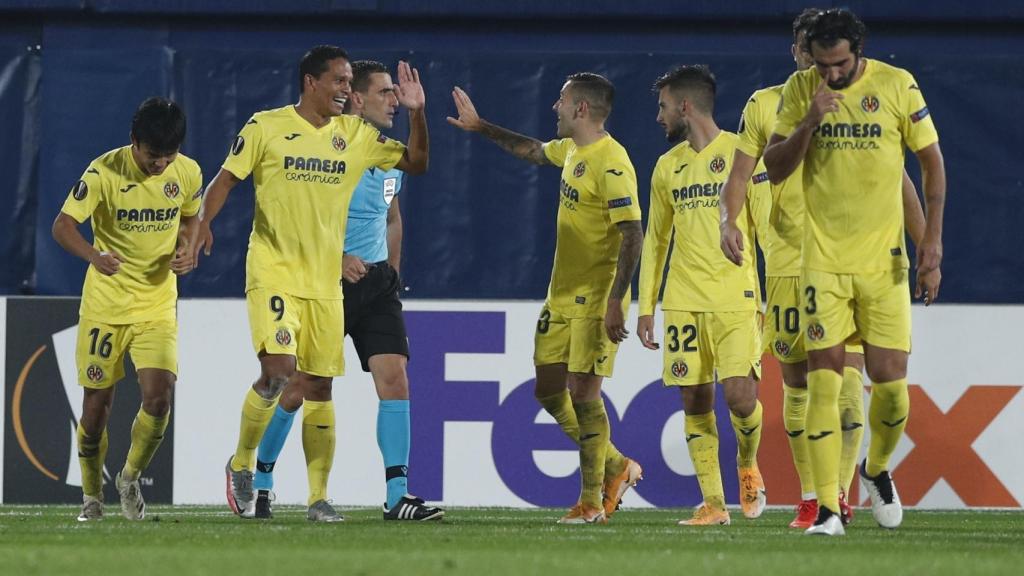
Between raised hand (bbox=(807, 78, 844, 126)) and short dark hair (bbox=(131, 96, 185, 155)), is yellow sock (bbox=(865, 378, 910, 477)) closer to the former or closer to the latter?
raised hand (bbox=(807, 78, 844, 126))

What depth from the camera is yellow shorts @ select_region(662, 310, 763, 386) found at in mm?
8195

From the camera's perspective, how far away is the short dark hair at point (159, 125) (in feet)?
27.0

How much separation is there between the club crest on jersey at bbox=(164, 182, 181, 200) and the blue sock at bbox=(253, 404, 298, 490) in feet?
3.77

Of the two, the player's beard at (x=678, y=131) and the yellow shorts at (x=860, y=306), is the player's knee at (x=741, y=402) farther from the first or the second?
the yellow shorts at (x=860, y=306)

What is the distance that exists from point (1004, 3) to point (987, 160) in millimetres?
1263

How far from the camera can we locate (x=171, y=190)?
28.1 ft

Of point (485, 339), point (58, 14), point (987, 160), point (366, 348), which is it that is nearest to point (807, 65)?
point (366, 348)

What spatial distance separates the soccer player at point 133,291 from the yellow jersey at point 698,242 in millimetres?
2245

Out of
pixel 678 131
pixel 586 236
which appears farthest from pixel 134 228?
pixel 678 131

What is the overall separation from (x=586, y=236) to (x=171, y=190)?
2.04 m

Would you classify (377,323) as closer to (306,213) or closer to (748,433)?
(306,213)

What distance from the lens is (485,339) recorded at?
10672mm

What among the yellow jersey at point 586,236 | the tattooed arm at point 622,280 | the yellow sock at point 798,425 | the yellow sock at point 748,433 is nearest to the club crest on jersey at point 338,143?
the yellow jersey at point 586,236

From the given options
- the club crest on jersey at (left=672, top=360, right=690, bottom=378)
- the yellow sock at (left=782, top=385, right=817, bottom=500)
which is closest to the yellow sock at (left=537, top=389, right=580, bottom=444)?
Answer: the club crest on jersey at (left=672, top=360, right=690, bottom=378)
